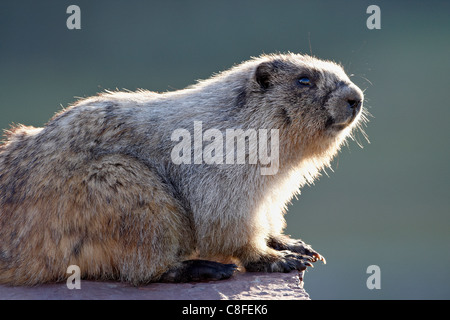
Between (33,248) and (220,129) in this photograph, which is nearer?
(33,248)

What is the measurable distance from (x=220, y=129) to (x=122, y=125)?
894 mm

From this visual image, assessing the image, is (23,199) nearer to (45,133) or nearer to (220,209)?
(45,133)

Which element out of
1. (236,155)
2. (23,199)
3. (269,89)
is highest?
(269,89)

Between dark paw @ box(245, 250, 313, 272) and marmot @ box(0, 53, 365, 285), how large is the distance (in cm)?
1

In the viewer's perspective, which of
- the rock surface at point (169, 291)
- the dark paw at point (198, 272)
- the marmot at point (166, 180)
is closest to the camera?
the rock surface at point (169, 291)

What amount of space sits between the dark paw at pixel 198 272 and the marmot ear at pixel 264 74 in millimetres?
1808

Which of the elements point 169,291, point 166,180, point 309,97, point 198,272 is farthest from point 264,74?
point 169,291

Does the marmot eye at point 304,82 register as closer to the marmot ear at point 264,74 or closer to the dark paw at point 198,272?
the marmot ear at point 264,74

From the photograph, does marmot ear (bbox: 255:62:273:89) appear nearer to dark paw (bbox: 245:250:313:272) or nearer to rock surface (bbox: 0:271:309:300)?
dark paw (bbox: 245:250:313:272)

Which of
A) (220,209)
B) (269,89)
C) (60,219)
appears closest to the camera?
(60,219)

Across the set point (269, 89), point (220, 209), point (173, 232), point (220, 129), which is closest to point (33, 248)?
point (173, 232)

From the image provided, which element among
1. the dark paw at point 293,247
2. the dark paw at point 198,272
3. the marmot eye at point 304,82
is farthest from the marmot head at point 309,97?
the dark paw at point 198,272

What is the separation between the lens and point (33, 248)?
479 cm

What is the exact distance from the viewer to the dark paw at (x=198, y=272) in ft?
16.1
